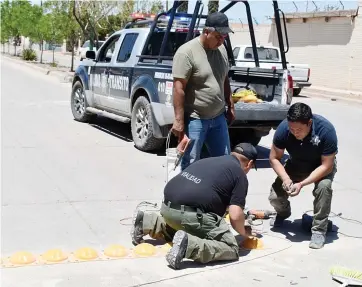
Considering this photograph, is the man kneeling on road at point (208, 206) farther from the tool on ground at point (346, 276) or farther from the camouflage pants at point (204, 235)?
the tool on ground at point (346, 276)

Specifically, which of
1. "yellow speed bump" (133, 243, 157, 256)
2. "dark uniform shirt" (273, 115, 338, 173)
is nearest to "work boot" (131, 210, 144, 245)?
"yellow speed bump" (133, 243, 157, 256)

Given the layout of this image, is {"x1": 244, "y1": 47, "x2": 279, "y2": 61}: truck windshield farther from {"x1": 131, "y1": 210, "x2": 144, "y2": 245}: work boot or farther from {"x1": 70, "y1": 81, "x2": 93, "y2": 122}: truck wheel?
{"x1": 131, "y1": 210, "x2": 144, "y2": 245}: work boot

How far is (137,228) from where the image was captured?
4.88 metres

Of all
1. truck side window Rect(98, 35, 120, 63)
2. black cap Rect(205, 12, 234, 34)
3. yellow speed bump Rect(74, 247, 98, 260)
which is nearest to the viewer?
yellow speed bump Rect(74, 247, 98, 260)

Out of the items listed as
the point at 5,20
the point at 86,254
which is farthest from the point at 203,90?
the point at 5,20

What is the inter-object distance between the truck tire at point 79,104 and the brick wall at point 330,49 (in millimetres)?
15872

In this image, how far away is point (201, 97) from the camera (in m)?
5.42

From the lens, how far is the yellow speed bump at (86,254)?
4.55 metres

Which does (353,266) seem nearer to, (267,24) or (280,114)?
(280,114)

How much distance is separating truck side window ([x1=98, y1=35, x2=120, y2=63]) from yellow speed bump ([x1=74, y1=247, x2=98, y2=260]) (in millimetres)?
6343

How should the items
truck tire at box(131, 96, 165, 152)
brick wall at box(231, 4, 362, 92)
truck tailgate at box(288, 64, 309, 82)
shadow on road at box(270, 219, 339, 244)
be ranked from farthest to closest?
brick wall at box(231, 4, 362, 92), truck tailgate at box(288, 64, 309, 82), truck tire at box(131, 96, 165, 152), shadow on road at box(270, 219, 339, 244)

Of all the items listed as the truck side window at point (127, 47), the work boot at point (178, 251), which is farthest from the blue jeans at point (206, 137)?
the truck side window at point (127, 47)

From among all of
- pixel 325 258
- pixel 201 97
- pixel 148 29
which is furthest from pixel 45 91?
pixel 325 258

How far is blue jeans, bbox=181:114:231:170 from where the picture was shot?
5.43 metres
